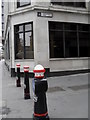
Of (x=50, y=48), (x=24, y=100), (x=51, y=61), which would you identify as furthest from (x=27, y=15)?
(x=24, y=100)

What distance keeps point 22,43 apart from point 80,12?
5013 mm

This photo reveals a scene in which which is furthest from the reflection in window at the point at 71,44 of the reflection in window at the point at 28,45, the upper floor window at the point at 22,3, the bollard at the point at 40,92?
the bollard at the point at 40,92

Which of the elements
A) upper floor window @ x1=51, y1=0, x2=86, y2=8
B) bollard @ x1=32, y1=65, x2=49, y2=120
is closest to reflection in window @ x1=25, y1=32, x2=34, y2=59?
upper floor window @ x1=51, y1=0, x2=86, y2=8

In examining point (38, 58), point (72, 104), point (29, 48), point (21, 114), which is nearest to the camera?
point (21, 114)

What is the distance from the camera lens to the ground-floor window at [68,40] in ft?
40.8

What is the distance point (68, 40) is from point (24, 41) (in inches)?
130

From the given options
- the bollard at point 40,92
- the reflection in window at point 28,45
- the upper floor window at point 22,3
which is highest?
the upper floor window at point 22,3

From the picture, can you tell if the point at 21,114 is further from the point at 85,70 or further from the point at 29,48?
the point at 85,70

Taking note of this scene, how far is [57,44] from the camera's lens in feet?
41.3

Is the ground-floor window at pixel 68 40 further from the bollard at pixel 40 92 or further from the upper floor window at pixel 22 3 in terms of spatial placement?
the bollard at pixel 40 92

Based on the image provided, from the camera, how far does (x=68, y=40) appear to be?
12961 mm

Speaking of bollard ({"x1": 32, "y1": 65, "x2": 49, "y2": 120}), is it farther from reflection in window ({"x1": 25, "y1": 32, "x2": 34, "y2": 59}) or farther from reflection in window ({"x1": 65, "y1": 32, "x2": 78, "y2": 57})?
reflection in window ({"x1": 65, "y1": 32, "x2": 78, "y2": 57})

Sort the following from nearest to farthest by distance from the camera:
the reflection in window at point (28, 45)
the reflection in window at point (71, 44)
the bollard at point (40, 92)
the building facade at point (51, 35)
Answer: the bollard at point (40, 92) → the building facade at point (51, 35) → the reflection in window at point (28, 45) → the reflection in window at point (71, 44)

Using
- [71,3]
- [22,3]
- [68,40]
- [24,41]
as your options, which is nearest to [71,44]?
[68,40]
